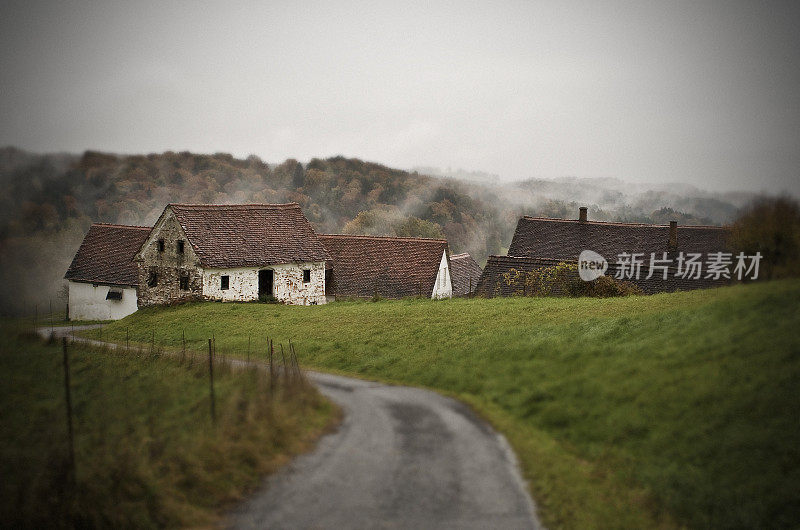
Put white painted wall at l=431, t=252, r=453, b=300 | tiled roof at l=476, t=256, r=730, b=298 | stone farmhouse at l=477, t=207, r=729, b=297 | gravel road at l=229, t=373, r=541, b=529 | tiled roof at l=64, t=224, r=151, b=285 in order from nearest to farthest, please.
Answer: gravel road at l=229, t=373, r=541, b=529
tiled roof at l=476, t=256, r=730, b=298
stone farmhouse at l=477, t=207, r=729, b=297
white painted wall at l=431, t=252, r=453, b=300
tiled roof at l=64, t=224, r=151, b=285

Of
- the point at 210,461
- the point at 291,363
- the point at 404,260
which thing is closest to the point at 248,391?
the point at 210,461

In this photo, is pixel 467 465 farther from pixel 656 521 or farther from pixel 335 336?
pixel 335 336

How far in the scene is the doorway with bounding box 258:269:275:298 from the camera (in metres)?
42.4

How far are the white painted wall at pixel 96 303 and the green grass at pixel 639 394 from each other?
26931 mm

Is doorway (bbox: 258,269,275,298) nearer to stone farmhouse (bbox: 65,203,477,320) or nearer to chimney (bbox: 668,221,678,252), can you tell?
stone farmhouse (bbox: 65,203,477,320)

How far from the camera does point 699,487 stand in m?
12.7

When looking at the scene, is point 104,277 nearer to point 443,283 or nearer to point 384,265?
point 384,265

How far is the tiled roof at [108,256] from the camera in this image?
49781mm

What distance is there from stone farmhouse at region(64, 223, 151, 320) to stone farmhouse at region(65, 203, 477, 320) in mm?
77

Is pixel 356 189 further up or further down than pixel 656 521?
further up

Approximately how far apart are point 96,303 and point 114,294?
2.13 metres

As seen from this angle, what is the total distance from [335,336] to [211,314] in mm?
10581

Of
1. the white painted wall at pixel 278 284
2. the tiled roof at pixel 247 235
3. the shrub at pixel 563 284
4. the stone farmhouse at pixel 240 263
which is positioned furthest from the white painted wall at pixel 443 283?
the tiled roof at pixel 247 235

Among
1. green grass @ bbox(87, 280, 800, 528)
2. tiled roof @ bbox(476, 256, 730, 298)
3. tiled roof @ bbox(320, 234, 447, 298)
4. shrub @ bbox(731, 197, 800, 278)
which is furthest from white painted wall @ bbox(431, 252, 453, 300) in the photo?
shrub @ bbox(731, 197, 800, 278)
